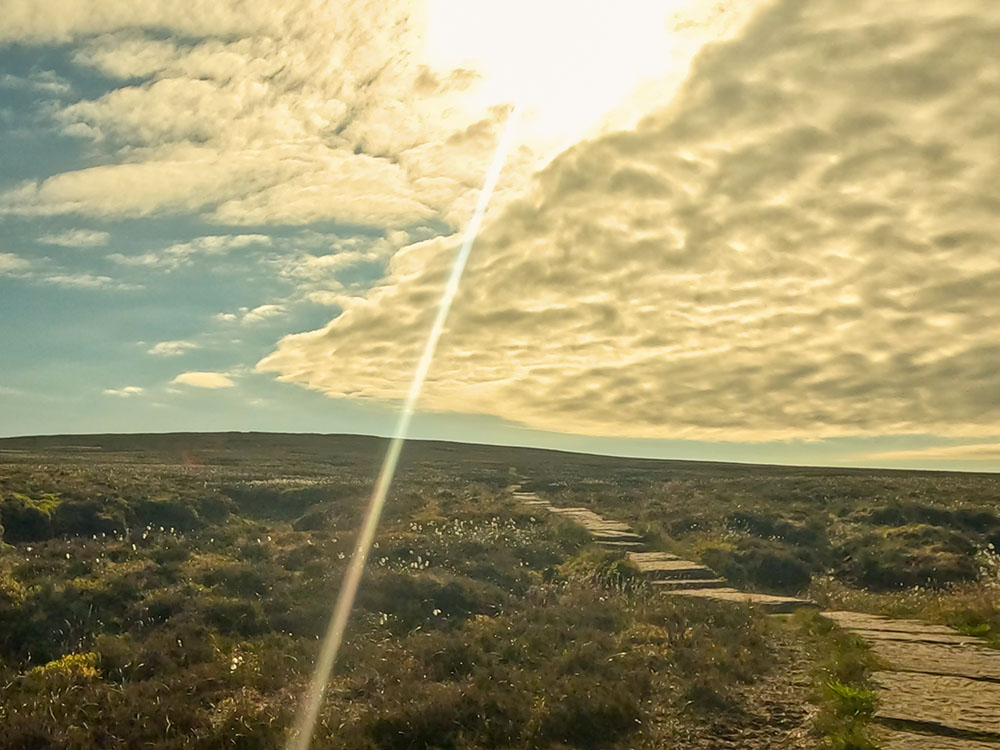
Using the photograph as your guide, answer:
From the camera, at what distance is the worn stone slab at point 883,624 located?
38.4ft

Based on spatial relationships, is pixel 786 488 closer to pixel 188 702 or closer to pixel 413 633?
pixel 413 633

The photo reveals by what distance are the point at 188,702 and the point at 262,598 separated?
4794 millimetres

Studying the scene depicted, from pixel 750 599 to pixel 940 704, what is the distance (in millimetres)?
6105

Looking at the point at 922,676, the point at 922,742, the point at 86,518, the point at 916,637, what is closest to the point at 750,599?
the point at 916,637

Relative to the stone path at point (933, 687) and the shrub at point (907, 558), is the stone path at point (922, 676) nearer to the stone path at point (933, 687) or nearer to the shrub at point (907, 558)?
the stone path at point (933, 687)

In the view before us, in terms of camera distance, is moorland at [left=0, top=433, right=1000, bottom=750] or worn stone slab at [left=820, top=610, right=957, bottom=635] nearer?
moorland at [left=0, top=433, right=1000, bottom=750]

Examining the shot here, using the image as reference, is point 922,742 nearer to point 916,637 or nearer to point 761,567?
point 916,637

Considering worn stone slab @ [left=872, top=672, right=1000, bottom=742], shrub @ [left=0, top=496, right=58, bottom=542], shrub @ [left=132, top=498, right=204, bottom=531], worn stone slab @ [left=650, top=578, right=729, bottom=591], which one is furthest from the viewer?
shrub @ [left=132, top=498, right=204, bottom=531]

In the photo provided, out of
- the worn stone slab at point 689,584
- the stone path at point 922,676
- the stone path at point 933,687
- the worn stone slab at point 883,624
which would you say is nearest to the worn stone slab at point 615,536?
the worn stone slab at point 689,584

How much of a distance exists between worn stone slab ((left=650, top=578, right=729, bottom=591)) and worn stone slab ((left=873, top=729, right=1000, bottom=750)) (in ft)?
26.3

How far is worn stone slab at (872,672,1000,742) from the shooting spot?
7230mm

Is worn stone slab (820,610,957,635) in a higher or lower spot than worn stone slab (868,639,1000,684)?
lower

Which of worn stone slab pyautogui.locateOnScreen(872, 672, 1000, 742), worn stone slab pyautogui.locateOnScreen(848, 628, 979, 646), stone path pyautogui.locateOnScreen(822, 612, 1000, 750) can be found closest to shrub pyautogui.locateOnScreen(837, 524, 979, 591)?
stone path pyautogui.locateOnScreen(822, 612, 1000, 750)

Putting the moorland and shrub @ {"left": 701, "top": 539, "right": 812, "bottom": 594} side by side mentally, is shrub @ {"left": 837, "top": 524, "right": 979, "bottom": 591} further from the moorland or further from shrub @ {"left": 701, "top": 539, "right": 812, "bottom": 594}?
shrub @ {"left": 701, "top": 539, "right": 812, "bottom": 594}
